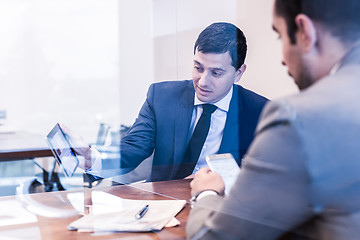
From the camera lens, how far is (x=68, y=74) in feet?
6.20

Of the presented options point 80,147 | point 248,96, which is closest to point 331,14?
point 248,96

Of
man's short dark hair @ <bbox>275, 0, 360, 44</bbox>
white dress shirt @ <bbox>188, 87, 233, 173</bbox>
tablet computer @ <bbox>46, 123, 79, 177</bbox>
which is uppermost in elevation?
man's short dark hair @ <bbox>275, 0, 360, 44</bbox>

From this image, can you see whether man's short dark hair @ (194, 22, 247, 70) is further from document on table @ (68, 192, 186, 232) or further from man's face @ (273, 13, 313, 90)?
document on table @ (68, 192, 186, 232)

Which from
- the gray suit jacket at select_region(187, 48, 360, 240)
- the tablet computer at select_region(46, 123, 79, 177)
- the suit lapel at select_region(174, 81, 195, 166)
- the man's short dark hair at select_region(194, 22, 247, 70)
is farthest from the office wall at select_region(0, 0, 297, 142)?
the gray suit jacket at select_region(187, 48, 360, 240)

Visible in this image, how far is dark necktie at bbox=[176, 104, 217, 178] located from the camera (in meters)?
1.45

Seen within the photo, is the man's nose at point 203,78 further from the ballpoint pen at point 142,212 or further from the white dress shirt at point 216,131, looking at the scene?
the ballpoint pen at point 142,212

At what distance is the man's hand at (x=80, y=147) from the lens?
5.69 feet

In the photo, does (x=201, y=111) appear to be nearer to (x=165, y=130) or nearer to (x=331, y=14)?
(x=165, y=130)

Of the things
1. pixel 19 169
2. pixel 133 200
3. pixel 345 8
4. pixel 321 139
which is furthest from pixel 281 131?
pixel 19 169

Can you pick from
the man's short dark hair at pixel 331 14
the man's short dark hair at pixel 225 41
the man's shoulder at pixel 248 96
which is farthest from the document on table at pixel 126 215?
the man's short dark hair at pixel 331 14

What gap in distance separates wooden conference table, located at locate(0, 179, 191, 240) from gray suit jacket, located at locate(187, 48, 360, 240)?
12.8 inches

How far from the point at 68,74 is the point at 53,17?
0.27 meters

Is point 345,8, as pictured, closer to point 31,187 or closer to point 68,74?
point 68,74

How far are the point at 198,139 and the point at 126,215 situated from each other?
39 cm
